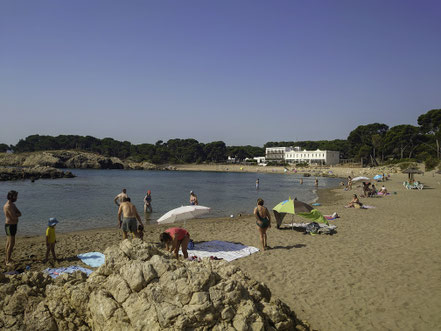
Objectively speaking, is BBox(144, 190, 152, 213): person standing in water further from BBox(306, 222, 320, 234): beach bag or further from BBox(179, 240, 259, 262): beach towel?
BBox(306, 222, 320, 234): beach bag

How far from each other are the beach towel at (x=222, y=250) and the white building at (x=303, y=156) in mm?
101395

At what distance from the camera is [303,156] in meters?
114

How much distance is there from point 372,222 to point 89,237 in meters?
12.0

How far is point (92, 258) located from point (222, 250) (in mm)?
3720

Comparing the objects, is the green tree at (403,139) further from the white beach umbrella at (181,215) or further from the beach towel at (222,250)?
the white beach umbrella at (181,215)

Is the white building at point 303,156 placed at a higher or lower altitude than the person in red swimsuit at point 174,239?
higher

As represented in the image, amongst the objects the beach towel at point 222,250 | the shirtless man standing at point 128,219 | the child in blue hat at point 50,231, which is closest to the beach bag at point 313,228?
the beach towel at point 222,250

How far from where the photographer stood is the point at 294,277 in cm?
676

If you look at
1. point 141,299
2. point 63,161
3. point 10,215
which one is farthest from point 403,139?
point 63,161

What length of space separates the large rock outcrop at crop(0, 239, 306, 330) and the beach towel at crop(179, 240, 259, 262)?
14.7 feet

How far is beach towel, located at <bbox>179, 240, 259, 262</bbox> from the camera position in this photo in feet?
27.4

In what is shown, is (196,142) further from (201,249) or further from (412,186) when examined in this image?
(201,249)

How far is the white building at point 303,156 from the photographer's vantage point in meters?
105

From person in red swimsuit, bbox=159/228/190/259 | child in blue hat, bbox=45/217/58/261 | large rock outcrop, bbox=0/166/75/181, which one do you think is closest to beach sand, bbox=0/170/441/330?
child in blue hat, bbox=45/217/58/261
